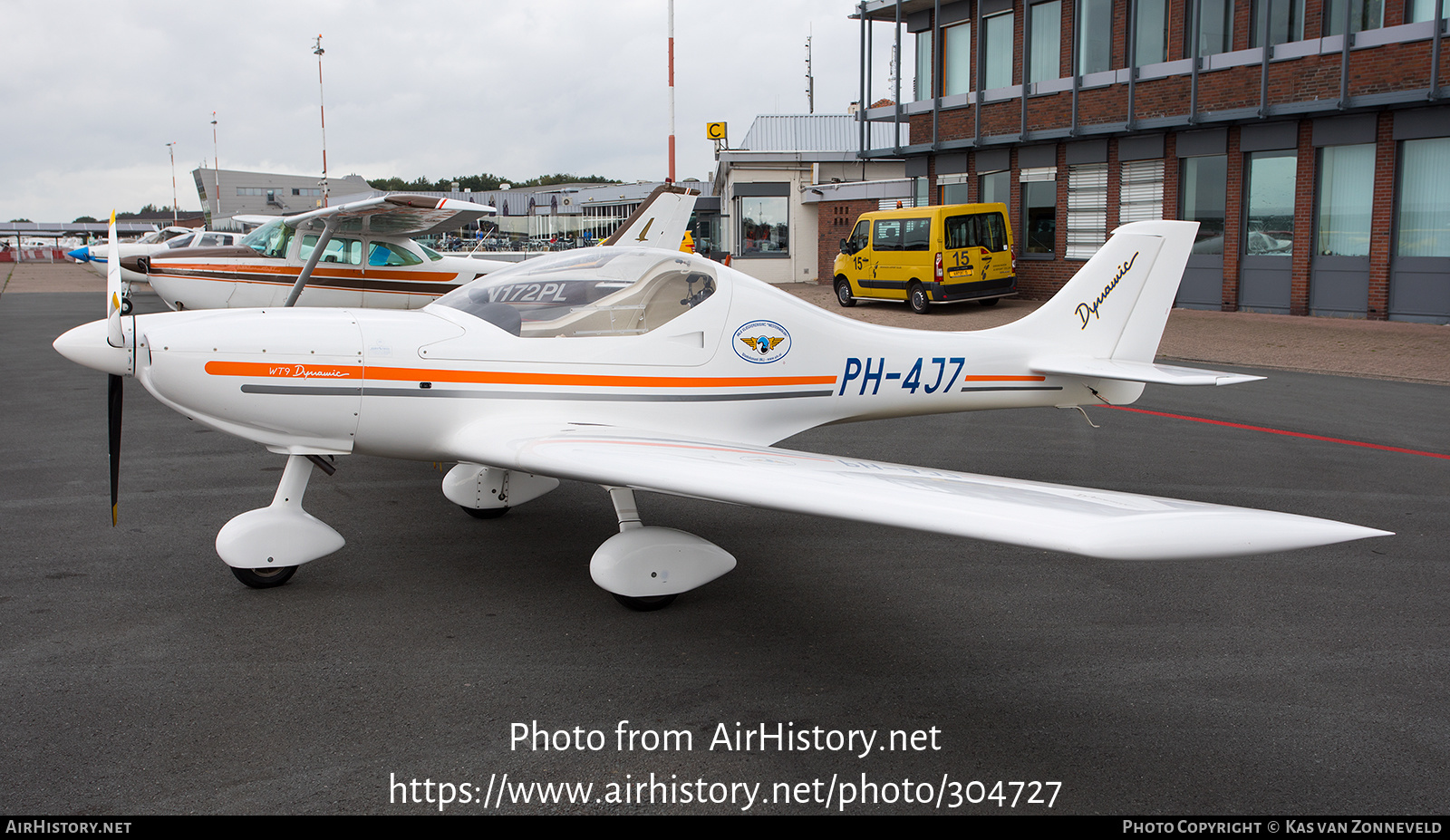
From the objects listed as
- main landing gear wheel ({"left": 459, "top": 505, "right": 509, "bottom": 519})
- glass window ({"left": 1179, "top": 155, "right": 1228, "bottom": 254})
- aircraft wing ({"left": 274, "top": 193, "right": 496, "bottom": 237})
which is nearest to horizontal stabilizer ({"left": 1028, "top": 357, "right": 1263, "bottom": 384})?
main landing gear wheel ({"left": 459, "top": 505, "right": 509, "bottom": 519})

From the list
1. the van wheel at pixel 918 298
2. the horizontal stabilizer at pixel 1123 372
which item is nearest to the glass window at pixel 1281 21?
the van wheel at pixel 918 298

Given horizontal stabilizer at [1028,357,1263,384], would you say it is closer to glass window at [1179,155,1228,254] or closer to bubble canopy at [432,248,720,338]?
bubble canopy at [432,248,720,338]

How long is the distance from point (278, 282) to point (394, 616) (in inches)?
490

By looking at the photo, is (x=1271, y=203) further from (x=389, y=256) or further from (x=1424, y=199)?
(x=389, y=256)

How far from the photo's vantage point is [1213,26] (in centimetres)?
1998

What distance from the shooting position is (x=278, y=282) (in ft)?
50.2

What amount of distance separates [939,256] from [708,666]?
18.0 meters

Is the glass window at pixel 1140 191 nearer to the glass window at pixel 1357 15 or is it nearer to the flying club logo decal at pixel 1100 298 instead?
the glass window at pixel 1357 15

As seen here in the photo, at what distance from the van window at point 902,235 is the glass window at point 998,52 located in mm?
5291

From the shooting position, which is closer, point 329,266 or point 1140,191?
point 329,266

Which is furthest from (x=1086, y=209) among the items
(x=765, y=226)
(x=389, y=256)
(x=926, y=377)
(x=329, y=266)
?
(x=926, y=377)

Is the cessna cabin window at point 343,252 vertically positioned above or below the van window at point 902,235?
below

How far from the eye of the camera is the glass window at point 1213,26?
19781mm

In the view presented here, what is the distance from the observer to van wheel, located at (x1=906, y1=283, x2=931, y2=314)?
839 inches
